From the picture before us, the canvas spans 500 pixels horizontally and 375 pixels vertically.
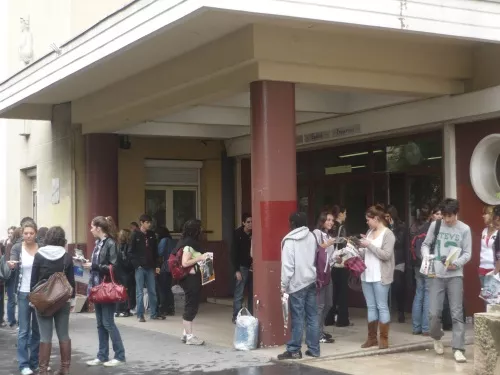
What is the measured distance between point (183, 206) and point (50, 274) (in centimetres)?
931

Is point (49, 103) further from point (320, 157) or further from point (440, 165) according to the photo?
point (440, 165)

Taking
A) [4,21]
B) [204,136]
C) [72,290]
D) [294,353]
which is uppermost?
[4,21]

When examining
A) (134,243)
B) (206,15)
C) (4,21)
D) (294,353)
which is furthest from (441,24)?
(4,21)

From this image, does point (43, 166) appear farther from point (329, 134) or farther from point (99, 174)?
point (329, 134)

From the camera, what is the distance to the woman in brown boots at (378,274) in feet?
32.1

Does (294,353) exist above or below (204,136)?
below

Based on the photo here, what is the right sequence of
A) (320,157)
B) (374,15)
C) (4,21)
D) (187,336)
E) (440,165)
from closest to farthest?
(374,15) < (187,336) < (440,165) < (320,157) < (4,21)

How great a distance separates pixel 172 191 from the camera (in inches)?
694

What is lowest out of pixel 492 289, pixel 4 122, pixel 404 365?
pixel 404 365

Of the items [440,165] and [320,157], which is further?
[320,157]

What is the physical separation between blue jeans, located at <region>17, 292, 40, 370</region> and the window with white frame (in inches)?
323

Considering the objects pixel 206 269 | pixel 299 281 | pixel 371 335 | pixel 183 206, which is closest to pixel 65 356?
pixel 206 269

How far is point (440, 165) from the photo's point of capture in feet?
40.8

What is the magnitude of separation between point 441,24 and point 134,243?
241 inches
